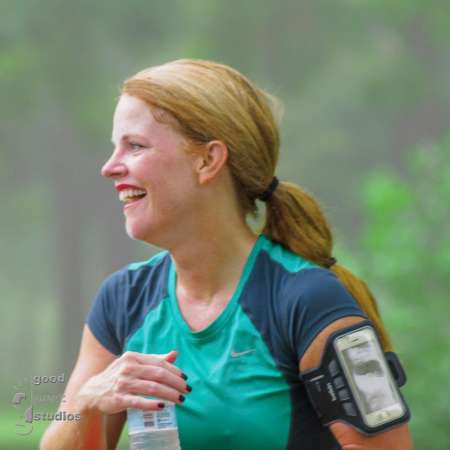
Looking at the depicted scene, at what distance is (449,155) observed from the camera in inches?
320

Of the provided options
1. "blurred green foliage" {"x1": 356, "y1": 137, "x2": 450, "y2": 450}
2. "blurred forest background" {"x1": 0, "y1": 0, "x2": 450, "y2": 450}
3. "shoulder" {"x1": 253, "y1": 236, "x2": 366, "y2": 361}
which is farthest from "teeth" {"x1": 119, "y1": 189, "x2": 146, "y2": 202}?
"blurred forest background" {"x1": 0, "y1": 0, "x2": 450, "y2": 450}

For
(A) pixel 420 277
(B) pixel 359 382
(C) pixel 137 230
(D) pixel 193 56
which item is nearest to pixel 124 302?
(C) pixel 137 230

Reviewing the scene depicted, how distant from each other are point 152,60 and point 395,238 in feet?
35.0

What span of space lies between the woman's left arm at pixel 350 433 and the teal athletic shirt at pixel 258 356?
0.05ft

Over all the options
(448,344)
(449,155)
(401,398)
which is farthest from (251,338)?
(449,155)

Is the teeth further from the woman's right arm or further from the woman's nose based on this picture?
the woman's right arm

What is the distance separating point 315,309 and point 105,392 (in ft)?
1.44

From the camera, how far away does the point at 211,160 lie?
2.21m

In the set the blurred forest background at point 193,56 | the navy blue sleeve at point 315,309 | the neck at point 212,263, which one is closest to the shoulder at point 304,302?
the navy blue sleeve at point 315,309

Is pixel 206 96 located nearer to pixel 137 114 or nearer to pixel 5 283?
pixel 137 114

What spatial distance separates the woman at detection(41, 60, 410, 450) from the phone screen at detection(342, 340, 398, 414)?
0.06m

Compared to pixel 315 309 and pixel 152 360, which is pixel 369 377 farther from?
pixel 152 360

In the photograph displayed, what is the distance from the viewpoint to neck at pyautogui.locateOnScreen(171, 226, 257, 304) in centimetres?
223

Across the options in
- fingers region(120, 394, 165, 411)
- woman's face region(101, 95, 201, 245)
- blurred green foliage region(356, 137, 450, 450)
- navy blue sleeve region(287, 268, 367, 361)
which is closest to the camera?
fingers region(120, 394, 165, 411)
